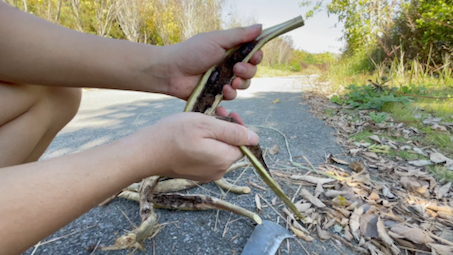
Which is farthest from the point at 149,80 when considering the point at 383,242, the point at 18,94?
the point at 383,242

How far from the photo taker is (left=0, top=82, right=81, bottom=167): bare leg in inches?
31.5

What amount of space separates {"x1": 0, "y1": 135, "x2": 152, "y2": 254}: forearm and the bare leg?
0.42 m

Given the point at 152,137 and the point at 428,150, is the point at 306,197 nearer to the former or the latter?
the point at 152,137

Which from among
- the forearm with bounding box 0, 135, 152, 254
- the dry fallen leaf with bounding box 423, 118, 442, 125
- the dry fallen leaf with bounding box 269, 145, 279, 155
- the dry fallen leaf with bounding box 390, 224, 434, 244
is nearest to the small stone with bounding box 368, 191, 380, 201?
the dry fallen leaf with bounding box 390, 224, 434, 244

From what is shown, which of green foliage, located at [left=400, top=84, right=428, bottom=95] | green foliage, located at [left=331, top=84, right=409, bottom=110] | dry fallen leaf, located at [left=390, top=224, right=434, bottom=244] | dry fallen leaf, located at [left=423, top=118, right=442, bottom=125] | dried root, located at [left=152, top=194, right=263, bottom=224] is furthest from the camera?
green foliage, located at [left=400, top=84, right=428, bottom=95]

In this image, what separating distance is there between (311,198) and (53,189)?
0.97 metres

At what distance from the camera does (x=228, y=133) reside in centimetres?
73

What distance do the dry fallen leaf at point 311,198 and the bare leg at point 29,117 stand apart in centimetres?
114

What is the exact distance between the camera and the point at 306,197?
109 centimetres

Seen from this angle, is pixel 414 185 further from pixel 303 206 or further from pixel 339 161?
pixel 303 206

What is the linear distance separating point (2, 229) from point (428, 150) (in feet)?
6.57

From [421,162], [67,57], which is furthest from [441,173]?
[67,57]

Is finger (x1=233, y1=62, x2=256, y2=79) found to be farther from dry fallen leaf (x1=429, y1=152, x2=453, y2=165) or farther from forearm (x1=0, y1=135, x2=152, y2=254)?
dry fallen leaf (x1=429, y1=152, x2=453, y2=165)

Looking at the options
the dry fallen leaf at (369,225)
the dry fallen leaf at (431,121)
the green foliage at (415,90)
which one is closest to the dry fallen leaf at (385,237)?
the dry fallen leaf at (369,225)
